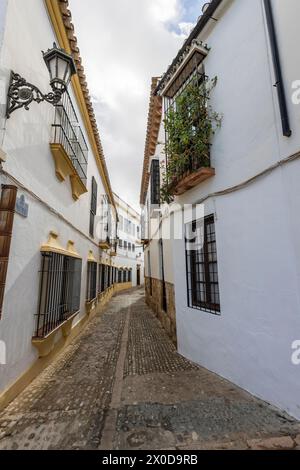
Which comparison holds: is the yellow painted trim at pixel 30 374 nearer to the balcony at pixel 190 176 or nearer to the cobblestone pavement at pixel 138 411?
the cobblestone pavement at pixel 138 411

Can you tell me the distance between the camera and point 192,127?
15.4ft

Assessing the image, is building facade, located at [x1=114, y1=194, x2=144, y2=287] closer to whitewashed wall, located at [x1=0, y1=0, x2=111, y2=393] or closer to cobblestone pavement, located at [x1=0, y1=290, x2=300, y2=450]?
cobblestone pavement, located at [x1=0, y1=290, x2=300, y2=450]

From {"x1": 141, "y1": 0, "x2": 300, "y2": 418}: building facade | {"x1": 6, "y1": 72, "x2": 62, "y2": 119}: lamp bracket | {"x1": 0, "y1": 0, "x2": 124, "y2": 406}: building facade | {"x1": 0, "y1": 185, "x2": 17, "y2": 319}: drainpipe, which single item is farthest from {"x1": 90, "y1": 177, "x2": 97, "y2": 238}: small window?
{"x1": 0, "y1": 185, "x2": 17, "y2": 319}: drainpipe

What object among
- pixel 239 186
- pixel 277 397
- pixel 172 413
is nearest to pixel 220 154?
pixel 239 186

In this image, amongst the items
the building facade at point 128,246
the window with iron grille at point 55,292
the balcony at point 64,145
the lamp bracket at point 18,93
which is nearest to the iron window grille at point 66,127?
the balcony at point 64,145

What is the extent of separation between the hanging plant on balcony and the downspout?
1.23 m

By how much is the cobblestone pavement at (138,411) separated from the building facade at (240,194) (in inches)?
16.4

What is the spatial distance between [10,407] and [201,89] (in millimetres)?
6511

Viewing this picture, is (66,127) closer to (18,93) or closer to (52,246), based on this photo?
(18,93)

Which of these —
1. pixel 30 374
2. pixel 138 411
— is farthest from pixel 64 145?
pixel 138 411

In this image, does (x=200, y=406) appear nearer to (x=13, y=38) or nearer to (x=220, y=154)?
(x=220, y=154)

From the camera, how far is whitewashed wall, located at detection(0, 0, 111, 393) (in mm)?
3053

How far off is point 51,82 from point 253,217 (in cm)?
352
